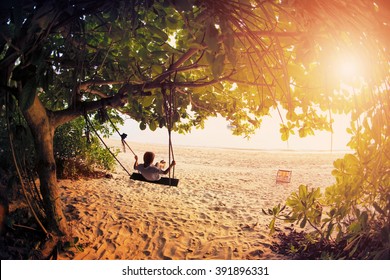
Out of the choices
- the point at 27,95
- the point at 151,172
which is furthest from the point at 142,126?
the point at 27,95

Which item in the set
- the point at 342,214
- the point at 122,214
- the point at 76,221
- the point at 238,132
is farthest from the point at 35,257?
the point at 238,132

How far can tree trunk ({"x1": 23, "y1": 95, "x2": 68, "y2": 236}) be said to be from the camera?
359 centimetres

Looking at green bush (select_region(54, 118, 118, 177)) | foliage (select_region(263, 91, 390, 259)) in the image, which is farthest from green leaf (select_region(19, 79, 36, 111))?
green bush (select_region(54, 118, 118, 177))

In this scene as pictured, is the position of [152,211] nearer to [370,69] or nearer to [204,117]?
[204,117]

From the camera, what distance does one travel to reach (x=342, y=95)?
292cm

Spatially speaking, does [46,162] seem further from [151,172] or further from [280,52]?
[280,52]

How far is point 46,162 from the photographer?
12.5 feet

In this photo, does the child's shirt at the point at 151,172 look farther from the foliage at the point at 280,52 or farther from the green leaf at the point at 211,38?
the green leaf at the point at 211,38

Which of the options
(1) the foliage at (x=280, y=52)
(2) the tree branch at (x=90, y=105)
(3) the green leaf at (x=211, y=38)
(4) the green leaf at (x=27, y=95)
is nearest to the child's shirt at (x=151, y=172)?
(2) the tree branch at (x=90, y=105)

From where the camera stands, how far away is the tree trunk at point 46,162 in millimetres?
3586

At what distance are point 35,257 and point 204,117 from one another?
14.1 ft

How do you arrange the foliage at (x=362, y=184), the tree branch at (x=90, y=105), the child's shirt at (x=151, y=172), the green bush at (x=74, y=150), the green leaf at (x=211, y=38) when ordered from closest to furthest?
1. the green leaf at (x=211, y=38)
2. the foliage at (x=362, y=184)
3. the tree branch at (x=90, y=105)
4. the child's shirt at (x=151, y=172)
5. the green bush at (x=74, y=150)

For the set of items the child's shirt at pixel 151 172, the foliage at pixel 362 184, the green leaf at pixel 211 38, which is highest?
the green leaf at pixel 211 38

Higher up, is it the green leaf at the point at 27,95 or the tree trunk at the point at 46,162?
the green leaf at the point at 27,95
